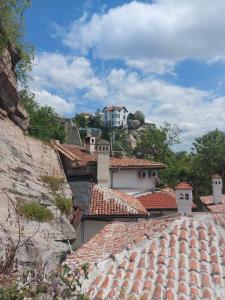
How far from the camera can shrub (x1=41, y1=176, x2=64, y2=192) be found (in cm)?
1348

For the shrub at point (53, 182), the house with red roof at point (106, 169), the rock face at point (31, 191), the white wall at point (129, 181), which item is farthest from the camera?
the white wall at point (129, 181)

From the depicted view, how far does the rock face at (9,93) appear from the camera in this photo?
15086 millimetres

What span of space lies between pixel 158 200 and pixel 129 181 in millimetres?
2395

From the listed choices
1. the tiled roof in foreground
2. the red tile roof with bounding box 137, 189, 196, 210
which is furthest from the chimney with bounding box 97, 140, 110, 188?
the tiled roof in foreground

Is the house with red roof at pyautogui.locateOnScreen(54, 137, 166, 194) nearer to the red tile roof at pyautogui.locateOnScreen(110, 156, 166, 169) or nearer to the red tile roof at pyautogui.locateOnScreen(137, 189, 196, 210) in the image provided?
the red tile roof at pyautogui.locateOnScreen(110, 156, 166, 169)

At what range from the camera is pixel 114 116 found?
419 feet

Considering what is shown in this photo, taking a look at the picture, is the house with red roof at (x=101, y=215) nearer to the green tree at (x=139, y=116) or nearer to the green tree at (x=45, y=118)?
the green tree at (x=45, y=118)

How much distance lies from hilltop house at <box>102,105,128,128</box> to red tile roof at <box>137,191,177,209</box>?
9862cm

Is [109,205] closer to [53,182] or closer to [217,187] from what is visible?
[53,182]

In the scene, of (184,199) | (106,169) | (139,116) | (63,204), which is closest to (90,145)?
(106,169)

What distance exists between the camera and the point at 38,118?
39875mm

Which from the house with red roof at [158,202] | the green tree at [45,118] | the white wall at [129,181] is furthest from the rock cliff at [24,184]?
the green tree at [45,118]

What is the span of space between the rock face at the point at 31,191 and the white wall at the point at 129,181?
350 inches

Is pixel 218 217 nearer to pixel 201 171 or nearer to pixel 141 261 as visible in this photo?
pixel 141 261
